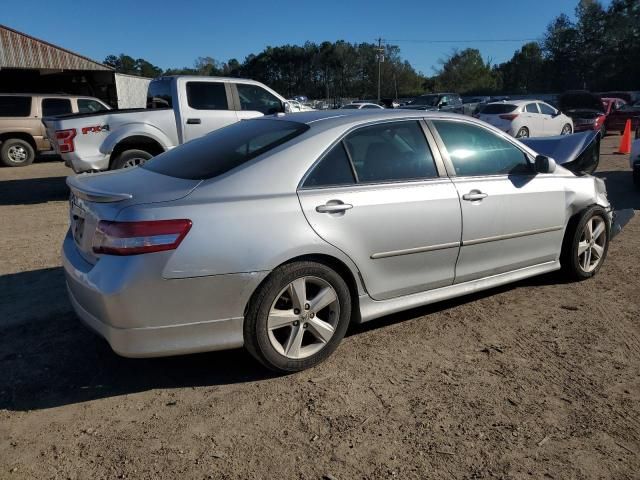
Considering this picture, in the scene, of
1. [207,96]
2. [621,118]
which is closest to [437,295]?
[207,96]

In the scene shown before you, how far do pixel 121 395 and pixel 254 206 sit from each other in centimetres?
133

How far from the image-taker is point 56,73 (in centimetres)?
2583

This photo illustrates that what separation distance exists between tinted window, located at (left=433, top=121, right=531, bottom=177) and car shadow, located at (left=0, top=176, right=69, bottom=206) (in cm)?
785

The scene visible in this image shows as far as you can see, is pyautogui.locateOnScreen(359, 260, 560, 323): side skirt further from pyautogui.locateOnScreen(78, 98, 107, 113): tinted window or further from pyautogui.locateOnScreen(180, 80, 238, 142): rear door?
pyautogui.locateOnScreen(78, 98, 107, 113): tinted window

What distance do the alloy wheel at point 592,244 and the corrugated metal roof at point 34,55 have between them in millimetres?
23477

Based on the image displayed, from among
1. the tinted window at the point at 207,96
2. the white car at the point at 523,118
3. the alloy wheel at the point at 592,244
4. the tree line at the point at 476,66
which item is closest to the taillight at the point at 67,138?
the tinted window at the point at 207,96

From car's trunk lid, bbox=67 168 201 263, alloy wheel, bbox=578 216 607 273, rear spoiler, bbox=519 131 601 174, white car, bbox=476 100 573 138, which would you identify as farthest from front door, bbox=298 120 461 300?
white car, bbox=476 100 573 138

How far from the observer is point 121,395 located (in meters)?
3.16

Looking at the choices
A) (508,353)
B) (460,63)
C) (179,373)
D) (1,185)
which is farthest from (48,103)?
(460,63)

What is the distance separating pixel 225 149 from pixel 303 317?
1.27 meters

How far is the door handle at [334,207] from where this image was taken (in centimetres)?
330

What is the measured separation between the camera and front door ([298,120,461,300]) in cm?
337

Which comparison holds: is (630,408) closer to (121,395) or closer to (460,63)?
(121,395)

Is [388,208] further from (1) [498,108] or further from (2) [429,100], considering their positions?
(2) [429,100]
